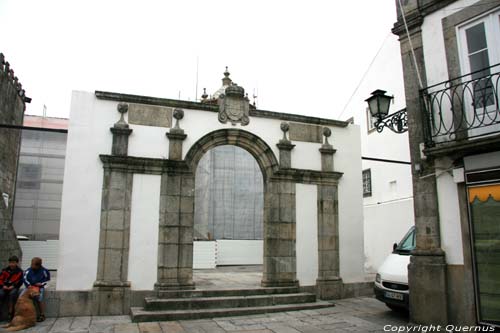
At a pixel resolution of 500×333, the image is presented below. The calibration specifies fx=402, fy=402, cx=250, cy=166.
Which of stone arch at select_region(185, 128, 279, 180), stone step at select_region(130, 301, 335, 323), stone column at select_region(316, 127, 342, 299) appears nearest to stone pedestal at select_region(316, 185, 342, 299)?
stone column at select_region(316, 127, 342, 299)

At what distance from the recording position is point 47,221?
1914 centimetres

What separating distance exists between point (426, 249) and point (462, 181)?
116 centimetres

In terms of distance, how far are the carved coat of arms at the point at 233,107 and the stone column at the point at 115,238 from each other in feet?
6.98

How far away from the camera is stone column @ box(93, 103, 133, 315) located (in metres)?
7.80

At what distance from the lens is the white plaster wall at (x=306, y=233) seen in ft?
30.5

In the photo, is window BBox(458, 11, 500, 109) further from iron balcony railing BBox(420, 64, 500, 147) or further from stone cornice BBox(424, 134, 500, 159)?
stone cornice BBox(424, 134, 500, 159)

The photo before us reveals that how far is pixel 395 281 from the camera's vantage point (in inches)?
290

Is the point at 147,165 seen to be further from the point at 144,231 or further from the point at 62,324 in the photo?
the point at 62,324

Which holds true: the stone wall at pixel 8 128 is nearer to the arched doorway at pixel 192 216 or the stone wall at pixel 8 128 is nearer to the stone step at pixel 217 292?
the arched doorway at pixel 192 216

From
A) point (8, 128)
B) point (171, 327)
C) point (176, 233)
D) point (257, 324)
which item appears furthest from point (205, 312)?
point (8, 128)

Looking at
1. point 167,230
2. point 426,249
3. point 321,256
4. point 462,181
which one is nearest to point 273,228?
point 321,256

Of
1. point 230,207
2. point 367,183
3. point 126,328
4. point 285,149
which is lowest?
point 126,328

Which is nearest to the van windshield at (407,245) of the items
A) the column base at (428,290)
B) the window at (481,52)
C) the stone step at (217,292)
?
the column base at (428,290)

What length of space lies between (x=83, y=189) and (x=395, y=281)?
6.25 m
